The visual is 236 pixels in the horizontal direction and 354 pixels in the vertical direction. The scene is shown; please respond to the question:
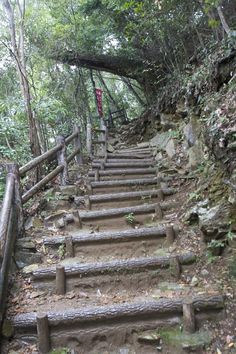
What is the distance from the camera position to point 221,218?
10.9 feet

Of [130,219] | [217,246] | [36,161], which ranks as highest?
[36,161]

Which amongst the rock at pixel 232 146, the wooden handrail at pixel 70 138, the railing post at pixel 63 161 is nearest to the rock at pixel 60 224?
the railing post at pixel 63 161

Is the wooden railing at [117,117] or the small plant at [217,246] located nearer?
the small plant at [217,246]

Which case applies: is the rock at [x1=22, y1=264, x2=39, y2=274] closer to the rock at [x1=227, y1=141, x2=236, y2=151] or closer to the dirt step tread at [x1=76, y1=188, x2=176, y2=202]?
the dirt step tread at [x1=76, y1=188, x2=176, y2=202]

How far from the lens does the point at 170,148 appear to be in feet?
22.4

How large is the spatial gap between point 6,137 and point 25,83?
1.14 metres

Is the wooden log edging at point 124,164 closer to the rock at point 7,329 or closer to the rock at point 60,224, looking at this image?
the rock at point 60,224

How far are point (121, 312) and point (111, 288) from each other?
1.54 feet

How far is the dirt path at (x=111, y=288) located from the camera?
2719 millimetres

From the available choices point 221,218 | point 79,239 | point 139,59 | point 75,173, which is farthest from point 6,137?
point 139,59

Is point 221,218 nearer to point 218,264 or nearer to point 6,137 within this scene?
point 218,264

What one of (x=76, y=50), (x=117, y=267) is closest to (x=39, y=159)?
(x=117, y=267)

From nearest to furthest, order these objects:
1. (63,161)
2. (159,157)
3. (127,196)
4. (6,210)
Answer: (6,210) < (127,196) < (63,161) < (159,157)

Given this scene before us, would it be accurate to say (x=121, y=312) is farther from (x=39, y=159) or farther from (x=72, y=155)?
(x=72, y=155)
